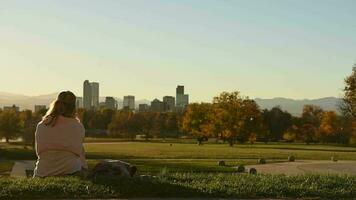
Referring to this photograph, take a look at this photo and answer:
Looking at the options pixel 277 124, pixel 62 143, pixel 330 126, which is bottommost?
pixel 62 143

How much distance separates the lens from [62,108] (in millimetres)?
9422

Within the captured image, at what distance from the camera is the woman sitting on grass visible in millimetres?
9422

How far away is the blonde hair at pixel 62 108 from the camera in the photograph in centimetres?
938

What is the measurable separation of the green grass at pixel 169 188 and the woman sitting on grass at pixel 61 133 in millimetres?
452

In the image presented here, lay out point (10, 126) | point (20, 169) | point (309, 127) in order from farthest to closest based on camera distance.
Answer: point (309, 127), point (10, 126), point (20, 169)

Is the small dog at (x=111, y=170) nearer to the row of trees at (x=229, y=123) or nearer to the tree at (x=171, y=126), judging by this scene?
the row of trees at (x=229, y=123)

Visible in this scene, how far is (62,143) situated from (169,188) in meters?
1.93

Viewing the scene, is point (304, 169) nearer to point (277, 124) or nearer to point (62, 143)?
point (62, 143)

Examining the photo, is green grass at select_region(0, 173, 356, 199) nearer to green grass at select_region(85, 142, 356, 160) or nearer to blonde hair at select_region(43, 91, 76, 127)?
blonde hair at select_region(43, 91, 76, 127)

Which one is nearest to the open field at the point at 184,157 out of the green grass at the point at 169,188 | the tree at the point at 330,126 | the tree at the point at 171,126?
the green grass at the point at 169,188

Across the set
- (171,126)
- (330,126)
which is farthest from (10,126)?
(171,126)

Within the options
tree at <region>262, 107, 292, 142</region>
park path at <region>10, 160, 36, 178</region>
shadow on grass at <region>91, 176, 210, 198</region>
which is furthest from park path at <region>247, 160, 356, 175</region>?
tree at <region>262, 107, 292, 142</region>

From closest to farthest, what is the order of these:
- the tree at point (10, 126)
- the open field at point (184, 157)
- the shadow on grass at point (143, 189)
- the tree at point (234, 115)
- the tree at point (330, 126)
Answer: the shadow on grass at point (143, 189) < the open field at point (184, 157) < the tree at point (10, 126) < the tree at point (234, 115) < the tree at point (330, 126)

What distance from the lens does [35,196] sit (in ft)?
30.5
